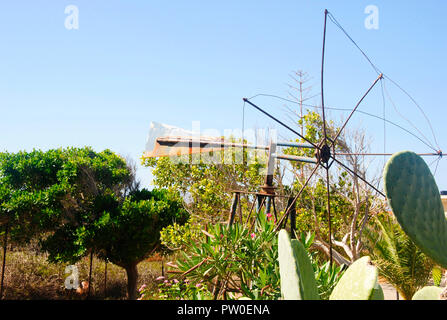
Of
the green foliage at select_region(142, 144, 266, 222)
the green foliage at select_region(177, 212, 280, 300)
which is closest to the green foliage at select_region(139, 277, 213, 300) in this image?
the green foliage at select_region(177, 212, 280, 300)

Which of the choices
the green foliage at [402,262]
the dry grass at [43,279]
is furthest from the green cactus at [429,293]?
the dry grass at [43,279]

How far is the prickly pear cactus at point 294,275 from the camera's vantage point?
847 millimetres

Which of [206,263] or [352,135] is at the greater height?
[352,135]

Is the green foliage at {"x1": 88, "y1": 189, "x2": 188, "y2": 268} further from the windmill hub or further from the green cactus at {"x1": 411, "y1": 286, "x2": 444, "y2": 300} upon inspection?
the green cactus at {"x1": 411, "y1": 286, "x2": 444, "y2": 300}

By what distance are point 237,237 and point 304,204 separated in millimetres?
6247

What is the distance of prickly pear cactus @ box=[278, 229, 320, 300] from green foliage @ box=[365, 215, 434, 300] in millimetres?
6741

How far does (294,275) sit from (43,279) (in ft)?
34.7

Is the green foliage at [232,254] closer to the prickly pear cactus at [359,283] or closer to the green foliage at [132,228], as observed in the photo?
the prickly pear cactus at [359,283]

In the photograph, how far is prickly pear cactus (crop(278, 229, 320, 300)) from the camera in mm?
847

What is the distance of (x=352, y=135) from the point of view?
8320mm

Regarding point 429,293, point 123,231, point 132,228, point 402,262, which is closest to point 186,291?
point 429,293
